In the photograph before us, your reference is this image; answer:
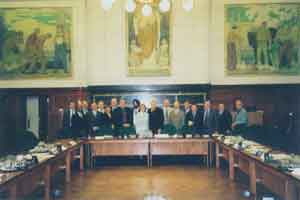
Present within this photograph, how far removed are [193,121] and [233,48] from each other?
3.51 m

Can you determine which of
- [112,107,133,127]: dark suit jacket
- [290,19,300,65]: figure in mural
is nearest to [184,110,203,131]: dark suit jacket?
[112,107,133,127]: dark suit jacket

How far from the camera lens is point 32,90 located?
1421 cm

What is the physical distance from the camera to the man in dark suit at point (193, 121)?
38.9ft

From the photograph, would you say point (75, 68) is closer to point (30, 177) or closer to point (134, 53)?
point (134, 53)

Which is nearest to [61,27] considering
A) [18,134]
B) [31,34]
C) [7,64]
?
[31,34]

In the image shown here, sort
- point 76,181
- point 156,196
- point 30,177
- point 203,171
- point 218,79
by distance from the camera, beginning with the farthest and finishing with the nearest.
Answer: point 218,79
point 203,171
point 76,181
point 156,196
point 30,177

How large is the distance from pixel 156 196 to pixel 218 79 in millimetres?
7328

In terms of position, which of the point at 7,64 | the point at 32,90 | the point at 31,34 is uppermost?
the point at 31,34

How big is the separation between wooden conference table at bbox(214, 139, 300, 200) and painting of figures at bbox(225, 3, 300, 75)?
5151mm

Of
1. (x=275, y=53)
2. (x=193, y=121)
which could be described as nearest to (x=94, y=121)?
(x=193, y=121)

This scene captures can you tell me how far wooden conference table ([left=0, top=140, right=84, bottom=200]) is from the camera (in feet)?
17.9

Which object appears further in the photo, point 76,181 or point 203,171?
point 203,171

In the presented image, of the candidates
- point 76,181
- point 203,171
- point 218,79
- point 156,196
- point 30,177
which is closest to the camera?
point 30,177

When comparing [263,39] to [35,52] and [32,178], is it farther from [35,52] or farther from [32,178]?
[32,178]
